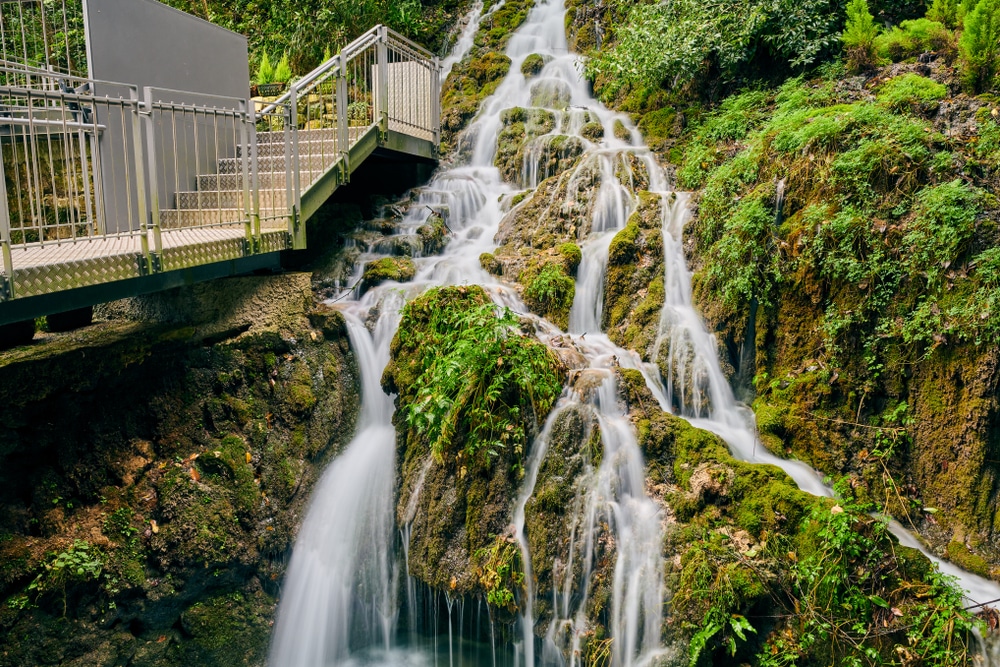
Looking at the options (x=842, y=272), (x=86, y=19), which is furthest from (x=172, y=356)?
(x=842, y=272)

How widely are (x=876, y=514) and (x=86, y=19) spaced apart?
8928 mm

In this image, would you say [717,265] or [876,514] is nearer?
[876,514]

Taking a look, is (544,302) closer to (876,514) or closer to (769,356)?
(769,356)

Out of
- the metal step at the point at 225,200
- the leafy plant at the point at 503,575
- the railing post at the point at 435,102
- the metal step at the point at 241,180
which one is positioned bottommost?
the leafy plant at the point at 503,575

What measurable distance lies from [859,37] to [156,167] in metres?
8.58

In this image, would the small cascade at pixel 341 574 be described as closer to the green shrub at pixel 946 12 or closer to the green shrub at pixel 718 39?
the green shrub at pixel 718 39

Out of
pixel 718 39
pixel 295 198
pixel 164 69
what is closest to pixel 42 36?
pixel 164 69

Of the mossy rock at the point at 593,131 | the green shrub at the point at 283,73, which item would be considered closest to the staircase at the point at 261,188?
the mossy rock at the point at 593,131

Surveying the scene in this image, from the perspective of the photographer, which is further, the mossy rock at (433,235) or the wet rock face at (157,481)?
→ the mossy rock at (433,235)

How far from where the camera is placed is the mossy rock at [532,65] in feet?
43.1

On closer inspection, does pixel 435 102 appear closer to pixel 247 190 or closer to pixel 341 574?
pixel 247 190

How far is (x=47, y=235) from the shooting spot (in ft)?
22.6

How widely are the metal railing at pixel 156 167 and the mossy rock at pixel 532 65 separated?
2.34 meters

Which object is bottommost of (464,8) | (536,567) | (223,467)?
(536,567)
